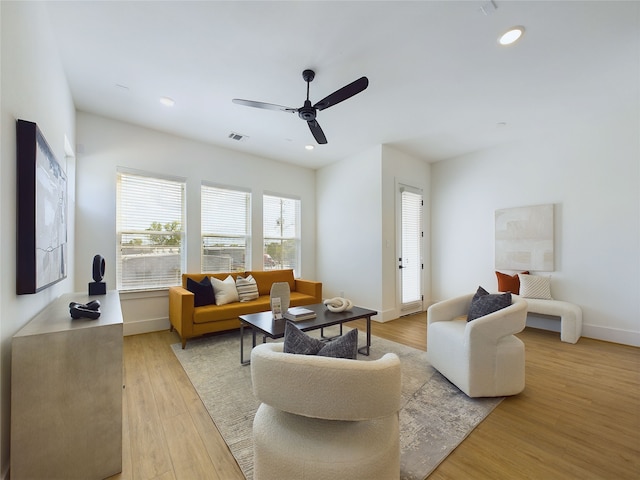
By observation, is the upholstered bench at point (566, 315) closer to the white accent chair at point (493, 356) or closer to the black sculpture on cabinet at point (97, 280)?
the white accent chair at point (493, 356)

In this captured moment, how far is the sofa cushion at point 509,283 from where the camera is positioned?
13.9ft

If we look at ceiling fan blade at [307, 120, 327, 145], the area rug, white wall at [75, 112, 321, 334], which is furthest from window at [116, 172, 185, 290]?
ceiling fan blade at [307, 120, 327, 145]

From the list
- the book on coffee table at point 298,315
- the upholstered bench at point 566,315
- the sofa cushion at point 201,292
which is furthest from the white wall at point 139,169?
the upholstered bench at point 566,315

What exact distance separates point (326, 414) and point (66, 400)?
4.52 ft

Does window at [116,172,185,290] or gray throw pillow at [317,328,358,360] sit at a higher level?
window at [116,172,185,290]

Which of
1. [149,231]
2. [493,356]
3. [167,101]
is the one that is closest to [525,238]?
[493,356]

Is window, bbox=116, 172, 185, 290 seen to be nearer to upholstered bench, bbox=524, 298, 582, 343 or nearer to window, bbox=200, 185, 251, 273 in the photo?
window, bbox=200, 185, 251, 273

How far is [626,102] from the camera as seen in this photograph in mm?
3355

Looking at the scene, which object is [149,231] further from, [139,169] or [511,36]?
[511,36]

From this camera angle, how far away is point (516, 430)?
1896 mm

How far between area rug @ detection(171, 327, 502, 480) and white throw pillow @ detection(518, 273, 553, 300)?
214 cm

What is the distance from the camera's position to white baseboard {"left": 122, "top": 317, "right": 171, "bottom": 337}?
3830 millimetres

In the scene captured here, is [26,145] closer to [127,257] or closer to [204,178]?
[127,257]

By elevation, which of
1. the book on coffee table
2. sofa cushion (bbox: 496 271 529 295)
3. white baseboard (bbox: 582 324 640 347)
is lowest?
white baseboard (bbox: 582 324 640 347)
